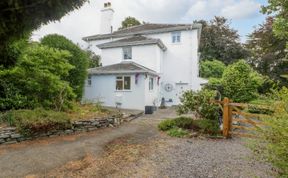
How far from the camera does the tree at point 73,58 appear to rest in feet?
44.3

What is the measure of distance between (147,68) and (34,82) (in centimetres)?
1067

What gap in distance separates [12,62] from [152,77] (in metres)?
14.6

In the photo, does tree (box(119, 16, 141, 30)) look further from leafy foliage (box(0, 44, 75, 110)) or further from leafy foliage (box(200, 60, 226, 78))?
leafy foliage (box(0, 44, 75, 110))

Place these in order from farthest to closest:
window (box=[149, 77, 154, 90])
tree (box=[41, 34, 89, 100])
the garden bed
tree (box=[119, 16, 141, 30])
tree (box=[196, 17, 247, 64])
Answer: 1. tree (box=[119, 16, 141, 30])
2. tree (box=[196, 17, 247, 64])
3. window (box=[149, 77, 154, 90])
4. tree (box=[41, 34, 89, 100])
5. the garden bed

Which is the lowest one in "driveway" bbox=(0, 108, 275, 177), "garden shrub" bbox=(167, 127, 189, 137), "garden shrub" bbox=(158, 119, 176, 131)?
"driveway" bbox=(0, 108, 275, 177)

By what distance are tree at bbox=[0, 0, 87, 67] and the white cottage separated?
1355 cm

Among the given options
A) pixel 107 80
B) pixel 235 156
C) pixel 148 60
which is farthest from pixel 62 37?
pixel 235 156

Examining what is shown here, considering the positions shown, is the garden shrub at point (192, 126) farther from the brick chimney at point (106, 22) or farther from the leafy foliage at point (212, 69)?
the leafy foliage at point (212, 69)

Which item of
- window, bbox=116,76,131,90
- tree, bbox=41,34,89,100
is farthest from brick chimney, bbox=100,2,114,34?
tree, bbox=41,34,89,100

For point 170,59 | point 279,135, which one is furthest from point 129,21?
point 279,135

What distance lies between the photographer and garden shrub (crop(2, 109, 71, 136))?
7.51 m

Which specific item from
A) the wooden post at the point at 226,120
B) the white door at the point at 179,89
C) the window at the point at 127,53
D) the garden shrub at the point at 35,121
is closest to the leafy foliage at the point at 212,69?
the white door at the point at 179,89

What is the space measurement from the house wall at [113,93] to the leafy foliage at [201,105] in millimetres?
7065

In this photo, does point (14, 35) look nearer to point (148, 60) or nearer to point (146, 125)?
point (146, 125)
